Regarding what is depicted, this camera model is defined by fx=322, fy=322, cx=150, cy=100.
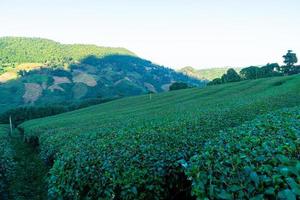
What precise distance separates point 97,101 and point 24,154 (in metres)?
87.3

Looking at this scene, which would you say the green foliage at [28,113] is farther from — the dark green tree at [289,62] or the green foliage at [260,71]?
the dark green tree at [289,62]

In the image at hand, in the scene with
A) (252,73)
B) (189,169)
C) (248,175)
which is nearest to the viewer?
(248,175)

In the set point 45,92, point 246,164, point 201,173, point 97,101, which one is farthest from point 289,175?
point 45,92

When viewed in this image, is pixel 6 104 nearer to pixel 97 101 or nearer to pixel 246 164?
pixel 97 101

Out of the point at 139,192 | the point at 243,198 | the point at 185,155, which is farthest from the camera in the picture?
the point at 185,155

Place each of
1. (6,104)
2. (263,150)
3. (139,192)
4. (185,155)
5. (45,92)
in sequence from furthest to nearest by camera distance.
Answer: (45,92) → (6,104) → (185,155) → (139,192) → (263,150)

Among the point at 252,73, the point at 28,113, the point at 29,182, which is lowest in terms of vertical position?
the point at 28,113

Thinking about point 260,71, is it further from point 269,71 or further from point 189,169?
point 189,169

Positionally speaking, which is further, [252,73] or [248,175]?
[252,73]

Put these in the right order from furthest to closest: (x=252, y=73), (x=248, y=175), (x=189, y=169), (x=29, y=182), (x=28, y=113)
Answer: (x=252, y=73) < (x=28, y=113) < (x=29, y=182) < (x=189, y=169) < (x=248, y=175)

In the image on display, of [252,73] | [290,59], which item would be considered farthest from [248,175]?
[290,59]

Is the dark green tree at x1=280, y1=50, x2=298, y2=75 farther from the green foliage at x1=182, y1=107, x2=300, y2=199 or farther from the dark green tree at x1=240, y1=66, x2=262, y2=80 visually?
the green foliage at x1=182, y1=107, x2=300, y2=199

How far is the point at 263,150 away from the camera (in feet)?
19.7

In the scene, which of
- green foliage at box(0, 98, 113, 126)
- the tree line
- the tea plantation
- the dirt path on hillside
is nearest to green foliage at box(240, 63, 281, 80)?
the tree line
